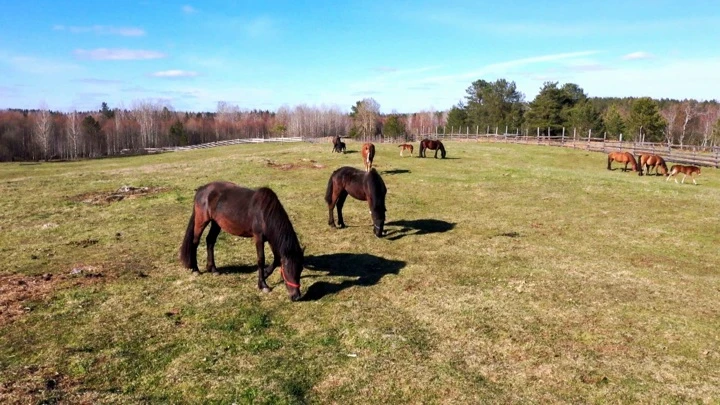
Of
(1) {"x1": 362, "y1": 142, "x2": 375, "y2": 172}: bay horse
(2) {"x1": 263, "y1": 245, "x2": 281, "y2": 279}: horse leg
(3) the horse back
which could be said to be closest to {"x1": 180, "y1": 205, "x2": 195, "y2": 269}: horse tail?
(3) the horse back

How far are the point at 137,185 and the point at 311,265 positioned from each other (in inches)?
593

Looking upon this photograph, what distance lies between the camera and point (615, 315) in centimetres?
754

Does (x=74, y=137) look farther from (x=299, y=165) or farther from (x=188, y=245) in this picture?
(x=188, y=245)

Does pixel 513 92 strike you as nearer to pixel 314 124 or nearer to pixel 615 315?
pixel 314 124

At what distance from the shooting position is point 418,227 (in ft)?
44.7

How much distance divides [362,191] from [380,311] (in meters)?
5.39

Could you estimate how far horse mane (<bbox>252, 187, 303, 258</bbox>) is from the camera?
778 centimetres

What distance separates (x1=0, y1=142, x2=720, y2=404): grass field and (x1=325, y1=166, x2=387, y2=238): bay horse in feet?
1.90

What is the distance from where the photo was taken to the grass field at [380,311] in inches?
216

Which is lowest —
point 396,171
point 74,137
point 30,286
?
point 30,286

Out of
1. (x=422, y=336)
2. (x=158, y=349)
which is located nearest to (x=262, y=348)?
(x=158, y=349)

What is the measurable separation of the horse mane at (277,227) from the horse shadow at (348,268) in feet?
3.42

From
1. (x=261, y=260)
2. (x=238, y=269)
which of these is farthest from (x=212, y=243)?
(x=261, y=260)

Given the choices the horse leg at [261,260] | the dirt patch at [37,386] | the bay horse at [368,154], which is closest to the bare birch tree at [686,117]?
the bay horse at [368,154]
